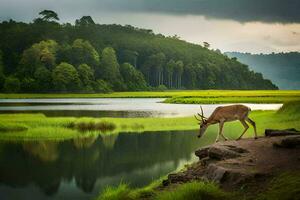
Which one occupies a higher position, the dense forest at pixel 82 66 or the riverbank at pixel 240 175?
the dense forest at pixel 82 66

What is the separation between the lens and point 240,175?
41.9 ft

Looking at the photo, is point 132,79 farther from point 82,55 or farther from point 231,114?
point 231,114

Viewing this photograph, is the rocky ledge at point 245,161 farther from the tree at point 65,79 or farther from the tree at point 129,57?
the tree at point 129,57

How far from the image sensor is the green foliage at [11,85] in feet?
410

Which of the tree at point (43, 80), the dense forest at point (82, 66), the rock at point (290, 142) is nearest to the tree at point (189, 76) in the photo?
the dense forest at point (82, 66)

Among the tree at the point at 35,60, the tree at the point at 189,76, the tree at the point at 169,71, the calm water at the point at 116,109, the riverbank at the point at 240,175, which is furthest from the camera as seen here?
the tree at the point at 189,76

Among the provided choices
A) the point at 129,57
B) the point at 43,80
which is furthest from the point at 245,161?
the point at 129,57

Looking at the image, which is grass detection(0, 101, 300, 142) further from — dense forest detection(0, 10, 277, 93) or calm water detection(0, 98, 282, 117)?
dense forest detection(0, 10, 277, 93)

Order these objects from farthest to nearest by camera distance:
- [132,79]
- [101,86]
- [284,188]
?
[132,79], [101,86], [284,188]

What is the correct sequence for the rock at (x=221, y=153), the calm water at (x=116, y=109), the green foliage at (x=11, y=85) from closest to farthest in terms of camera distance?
1. the rock at (x=221, y=153)
2. the calm water at (x=116, y=109)
3. the green foliage at (x=11, y=85)

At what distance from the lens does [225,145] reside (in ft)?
53.4

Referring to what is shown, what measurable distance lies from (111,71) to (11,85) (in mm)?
35078

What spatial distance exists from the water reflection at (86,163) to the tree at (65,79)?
96.6m

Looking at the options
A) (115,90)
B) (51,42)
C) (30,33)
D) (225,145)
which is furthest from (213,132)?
(30,33)
